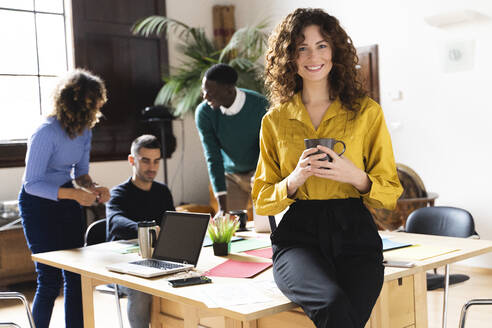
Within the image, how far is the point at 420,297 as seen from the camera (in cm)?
229

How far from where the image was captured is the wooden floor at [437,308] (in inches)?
149

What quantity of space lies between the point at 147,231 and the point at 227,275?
483mm

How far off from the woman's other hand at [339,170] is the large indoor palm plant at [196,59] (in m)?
4.06

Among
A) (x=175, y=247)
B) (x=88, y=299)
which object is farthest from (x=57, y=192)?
(x=175, y=247)

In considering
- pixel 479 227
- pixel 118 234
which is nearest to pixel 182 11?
pixel 479 227

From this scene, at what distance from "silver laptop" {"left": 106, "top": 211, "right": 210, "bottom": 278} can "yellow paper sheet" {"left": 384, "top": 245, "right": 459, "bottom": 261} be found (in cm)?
71

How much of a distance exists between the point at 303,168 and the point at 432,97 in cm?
379

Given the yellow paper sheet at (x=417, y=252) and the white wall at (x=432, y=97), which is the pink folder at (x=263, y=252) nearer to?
the yellow paper sheet at (x=417, y=252)

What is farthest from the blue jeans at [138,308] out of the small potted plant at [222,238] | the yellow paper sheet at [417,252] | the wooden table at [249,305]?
the yellow paper sheet at [417,252]

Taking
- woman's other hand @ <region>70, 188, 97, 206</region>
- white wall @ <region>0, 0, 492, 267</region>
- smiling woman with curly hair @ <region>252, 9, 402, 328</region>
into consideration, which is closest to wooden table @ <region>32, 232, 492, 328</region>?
smiling woman with curly hair @ <region>252, 9, 402, 328</region>

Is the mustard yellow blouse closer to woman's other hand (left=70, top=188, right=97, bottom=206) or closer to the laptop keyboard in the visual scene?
the laptop keyboard

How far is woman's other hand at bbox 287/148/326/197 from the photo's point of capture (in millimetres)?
1812

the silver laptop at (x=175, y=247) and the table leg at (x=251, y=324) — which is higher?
the silver laptop at (x=175, y=247)

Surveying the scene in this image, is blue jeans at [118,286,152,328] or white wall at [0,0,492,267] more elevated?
white wall at [0,0,492,267]
